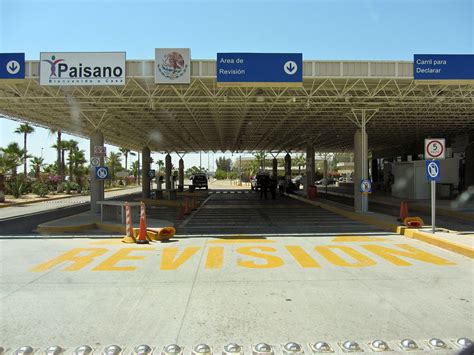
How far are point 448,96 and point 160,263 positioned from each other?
56.3 ft

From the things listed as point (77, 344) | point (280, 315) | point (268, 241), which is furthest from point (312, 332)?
point (268, 241)

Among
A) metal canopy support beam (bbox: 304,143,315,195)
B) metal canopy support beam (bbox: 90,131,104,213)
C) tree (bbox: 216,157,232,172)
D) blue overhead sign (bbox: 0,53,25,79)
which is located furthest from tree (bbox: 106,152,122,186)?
tree (bbox: 216,157,232,172)

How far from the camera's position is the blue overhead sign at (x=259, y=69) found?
15680 millimetres

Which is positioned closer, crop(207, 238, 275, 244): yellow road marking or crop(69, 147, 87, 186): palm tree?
crop(207, 238, 275, 244): yellow road marking

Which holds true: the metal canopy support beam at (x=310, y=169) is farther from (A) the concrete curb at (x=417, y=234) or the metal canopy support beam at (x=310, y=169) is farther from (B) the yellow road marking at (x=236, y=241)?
(B) the yellow road marking at (x=236, y=241)

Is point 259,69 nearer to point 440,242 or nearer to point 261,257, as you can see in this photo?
point 261,257

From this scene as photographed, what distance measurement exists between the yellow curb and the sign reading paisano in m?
10.7

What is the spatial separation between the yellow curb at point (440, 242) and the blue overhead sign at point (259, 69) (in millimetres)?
6276

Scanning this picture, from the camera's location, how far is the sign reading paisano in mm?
15773

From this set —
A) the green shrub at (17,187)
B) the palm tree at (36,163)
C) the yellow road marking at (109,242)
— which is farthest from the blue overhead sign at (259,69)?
the palm tree at (36,163)

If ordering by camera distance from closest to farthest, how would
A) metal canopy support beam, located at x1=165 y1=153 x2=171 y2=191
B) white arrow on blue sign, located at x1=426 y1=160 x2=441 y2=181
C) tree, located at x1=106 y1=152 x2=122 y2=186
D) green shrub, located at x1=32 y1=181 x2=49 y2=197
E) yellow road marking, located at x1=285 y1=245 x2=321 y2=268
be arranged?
yellow road marking, located at x1=285 y1=245 x2=321 y2=268, white arrow on blue sign, located at x1=426 y1=160 x2=441 y2=181, green shrub, located at x1=32 y1=181 x2=49 y2=197, metal canopy support beam, located at x1=165 y1=153 x2=171 y2=191, tree, located at x1=106 y1=152 x2=122 y2=186

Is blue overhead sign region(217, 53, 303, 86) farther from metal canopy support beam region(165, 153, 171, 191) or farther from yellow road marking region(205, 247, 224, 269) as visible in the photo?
metal canopy support beam region(165, 153, 171, 191)

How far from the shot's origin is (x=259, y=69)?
1588 centimetres

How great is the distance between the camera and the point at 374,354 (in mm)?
4586
